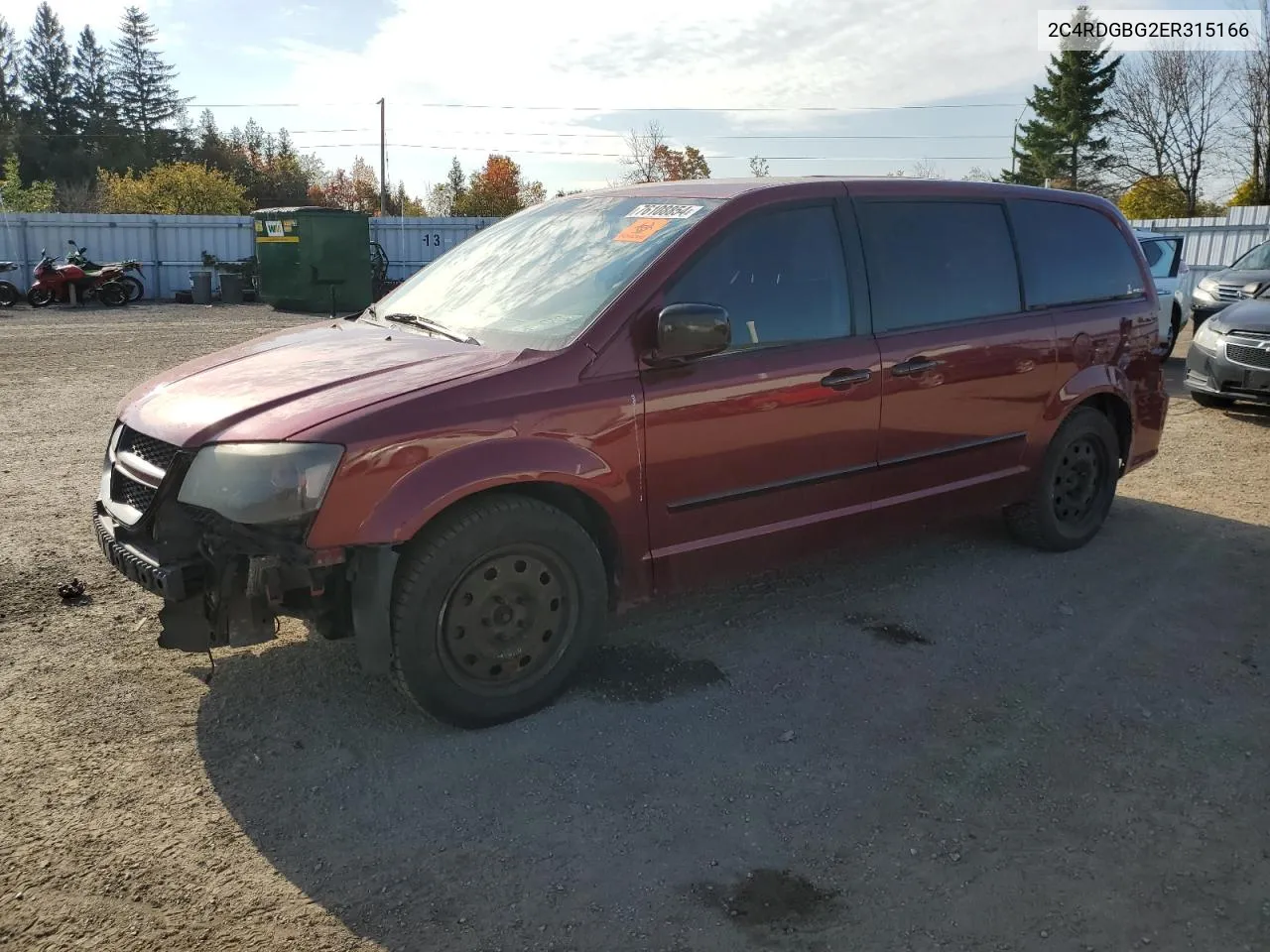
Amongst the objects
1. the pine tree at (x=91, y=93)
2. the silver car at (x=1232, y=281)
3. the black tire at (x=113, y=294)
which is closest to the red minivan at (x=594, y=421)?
the silver car at (x=1232, y=281)

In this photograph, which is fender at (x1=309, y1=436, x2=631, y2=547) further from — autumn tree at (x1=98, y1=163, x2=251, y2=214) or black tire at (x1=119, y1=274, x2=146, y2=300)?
autumn tree at (x1=98, y1=163, x2=251, y2=214)

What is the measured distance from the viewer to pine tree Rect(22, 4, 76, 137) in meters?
68.4

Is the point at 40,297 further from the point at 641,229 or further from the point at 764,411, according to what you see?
the point at 764,411

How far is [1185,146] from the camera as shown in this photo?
144 feet

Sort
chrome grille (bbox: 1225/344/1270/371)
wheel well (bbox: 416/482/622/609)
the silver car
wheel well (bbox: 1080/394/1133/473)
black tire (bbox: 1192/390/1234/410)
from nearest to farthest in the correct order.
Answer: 1. wheel well (bbox: 416/482/622/609)
2. wheel well (bbox: 1080/394/1133/473)
3. chrome grille (bbox: 1225/344/1270/371)
4. black tire (bbox: 1192/390/1234/410)
5. the silver car

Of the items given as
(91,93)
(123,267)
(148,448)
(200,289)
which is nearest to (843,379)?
(148,448)

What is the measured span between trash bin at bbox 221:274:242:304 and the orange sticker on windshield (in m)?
23.4

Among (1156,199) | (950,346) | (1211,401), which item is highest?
(1156,199)

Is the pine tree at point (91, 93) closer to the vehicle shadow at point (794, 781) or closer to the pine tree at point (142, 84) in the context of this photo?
the pine tree at point (142, 84)

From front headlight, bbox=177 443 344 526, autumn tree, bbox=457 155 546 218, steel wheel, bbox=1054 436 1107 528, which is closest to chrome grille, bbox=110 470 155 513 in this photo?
front headlight, bbox=177 443 344 526

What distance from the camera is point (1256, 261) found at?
12555 millimetres

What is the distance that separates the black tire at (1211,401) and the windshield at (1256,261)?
11.0 feet

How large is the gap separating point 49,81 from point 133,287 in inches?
2330

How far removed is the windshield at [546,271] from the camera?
12.3ft
